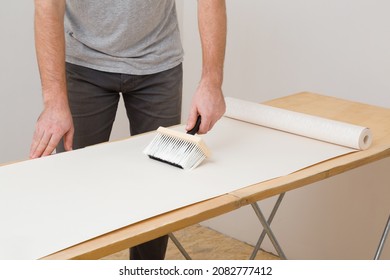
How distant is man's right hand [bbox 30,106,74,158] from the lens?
6.19 feet

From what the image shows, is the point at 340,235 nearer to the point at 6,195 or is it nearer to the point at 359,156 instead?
the point at 359,156

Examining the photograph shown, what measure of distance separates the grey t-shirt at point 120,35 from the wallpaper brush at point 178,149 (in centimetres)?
46

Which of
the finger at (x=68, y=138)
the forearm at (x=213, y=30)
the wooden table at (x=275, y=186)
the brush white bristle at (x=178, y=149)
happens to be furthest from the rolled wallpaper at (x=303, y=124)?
the finger at (x=68, y=138)

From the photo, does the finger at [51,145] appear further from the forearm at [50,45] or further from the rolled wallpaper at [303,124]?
the rolled wallpaper at [303,124]

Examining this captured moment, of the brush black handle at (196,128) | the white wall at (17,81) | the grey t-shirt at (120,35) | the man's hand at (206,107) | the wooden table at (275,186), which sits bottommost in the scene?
the white wall at (17,81)

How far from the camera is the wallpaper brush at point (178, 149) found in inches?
70.1

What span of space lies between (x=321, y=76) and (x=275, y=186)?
143 centimetres

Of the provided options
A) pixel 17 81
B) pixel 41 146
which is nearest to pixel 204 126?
pixel 41 146

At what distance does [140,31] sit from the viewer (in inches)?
87.7

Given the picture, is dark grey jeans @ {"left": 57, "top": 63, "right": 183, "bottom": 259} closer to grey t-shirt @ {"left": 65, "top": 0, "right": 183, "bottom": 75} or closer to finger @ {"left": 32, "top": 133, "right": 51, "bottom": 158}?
grey t-shirt @ {"left": 65, "top": 0, "right": 183, "bottom": 75}

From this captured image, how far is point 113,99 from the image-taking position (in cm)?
234

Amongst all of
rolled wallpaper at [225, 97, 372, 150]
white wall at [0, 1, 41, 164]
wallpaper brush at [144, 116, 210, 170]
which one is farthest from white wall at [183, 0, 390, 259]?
wallpaper brush at [144, 116, 210, 170]
